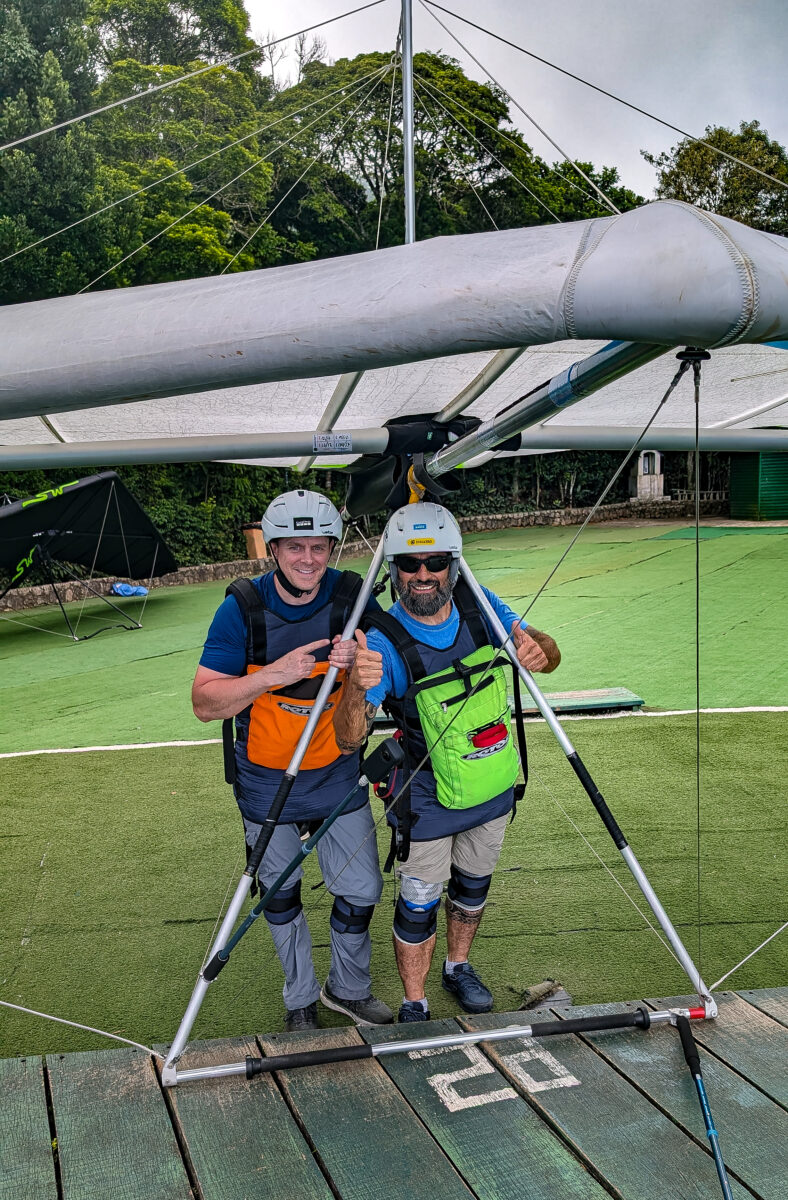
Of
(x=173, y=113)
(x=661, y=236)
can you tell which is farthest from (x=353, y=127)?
(x=661, y=236)

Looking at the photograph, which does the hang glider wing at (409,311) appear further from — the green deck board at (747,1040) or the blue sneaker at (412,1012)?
the blue sneaker at (412,1012)

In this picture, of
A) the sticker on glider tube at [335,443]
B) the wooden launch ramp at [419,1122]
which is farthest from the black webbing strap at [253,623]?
the wooden launch ramp at [419,1122]

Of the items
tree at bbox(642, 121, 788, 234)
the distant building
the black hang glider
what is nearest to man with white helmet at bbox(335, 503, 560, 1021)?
the black hang glider

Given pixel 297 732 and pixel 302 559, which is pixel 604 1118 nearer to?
pixel 297 732

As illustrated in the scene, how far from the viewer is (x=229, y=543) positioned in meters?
19.6

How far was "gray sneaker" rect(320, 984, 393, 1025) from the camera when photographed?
136 inches

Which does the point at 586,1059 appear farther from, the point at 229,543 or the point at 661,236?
the point at 229,543

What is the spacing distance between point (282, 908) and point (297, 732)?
0.64 meters

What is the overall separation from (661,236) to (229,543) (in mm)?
18352

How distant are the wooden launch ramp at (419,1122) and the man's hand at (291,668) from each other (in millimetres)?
1052

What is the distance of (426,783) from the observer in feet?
10.7

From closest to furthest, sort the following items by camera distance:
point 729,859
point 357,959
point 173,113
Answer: point 357,959, point 729,859, point 173,113

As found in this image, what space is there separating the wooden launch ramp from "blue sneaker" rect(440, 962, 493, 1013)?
2.21 ft

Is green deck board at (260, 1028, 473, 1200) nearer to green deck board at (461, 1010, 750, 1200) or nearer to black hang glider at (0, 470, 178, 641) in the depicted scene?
green deck board at (461, 1010, 750, 1200)
